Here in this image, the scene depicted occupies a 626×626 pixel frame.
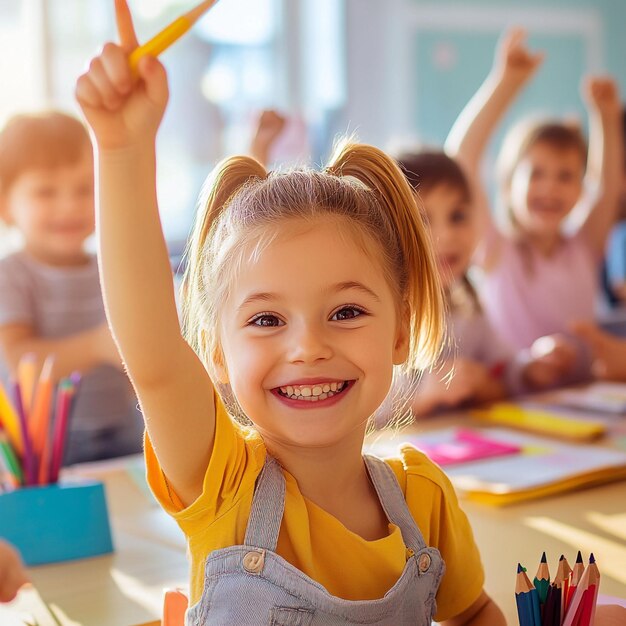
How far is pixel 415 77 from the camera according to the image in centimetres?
360

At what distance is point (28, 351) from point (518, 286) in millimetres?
1117

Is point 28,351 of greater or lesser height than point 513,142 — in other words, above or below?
below

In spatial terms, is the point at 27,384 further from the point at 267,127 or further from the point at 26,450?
the point at 267,127

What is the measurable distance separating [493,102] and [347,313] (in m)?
1.25

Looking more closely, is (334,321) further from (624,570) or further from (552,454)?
(552,454)

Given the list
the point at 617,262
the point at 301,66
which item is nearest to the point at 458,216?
the point at 617,262

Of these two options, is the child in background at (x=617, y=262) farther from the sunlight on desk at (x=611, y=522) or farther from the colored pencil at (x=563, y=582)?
the colored pencil at (x=563, y=582)

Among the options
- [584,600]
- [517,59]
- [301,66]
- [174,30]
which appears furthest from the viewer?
[301,66]

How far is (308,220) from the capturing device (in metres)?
0.62

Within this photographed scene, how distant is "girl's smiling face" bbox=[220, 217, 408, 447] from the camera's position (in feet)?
1.94

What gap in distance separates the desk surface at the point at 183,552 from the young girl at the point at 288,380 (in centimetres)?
12

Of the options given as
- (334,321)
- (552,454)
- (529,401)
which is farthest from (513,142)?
(334,321)

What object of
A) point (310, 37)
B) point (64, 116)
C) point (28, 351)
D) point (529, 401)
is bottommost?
point (529, 401)

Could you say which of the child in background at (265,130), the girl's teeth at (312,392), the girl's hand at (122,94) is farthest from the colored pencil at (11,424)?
the child in background at (265,130)
